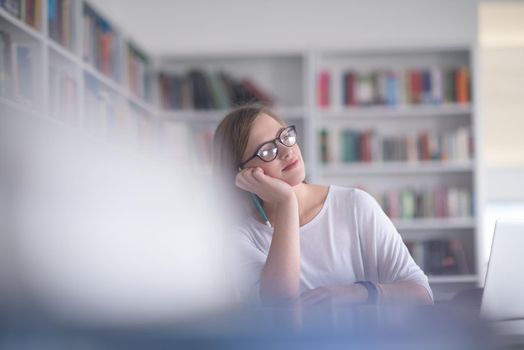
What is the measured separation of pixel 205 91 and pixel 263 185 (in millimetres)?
3397

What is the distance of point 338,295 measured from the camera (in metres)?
1.28

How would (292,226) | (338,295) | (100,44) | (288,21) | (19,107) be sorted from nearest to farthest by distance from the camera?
(338,295) < (292,226) < (19,107) < (100,44) < (288,21)

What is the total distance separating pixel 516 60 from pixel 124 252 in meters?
3.98

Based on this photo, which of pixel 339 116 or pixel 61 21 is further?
pixel 339 116

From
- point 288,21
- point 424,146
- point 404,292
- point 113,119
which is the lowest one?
point 404,292

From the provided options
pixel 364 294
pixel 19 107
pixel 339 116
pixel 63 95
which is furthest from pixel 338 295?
pixel 339 116

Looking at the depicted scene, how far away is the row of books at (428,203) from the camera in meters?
4.80

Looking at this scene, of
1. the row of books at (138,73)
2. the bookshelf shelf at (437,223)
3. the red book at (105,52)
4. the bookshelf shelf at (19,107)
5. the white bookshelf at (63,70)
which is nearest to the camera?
the bookshelf shelf at (19,107)

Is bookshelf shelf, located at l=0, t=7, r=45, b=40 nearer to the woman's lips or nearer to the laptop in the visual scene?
the woman's lips

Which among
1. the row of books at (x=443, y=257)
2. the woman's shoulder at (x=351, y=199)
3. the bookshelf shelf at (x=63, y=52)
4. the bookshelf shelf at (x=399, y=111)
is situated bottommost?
the row of books at (x=443, y=257)

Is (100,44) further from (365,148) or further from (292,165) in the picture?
(292,165)

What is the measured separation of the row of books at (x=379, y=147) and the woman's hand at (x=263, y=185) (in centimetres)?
327

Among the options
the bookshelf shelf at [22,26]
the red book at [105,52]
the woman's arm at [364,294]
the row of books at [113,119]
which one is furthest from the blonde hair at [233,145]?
the red book at [105,52]

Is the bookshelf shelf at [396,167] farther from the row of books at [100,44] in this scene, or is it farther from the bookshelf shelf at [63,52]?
the bookshelf shelf at [63,52]
